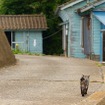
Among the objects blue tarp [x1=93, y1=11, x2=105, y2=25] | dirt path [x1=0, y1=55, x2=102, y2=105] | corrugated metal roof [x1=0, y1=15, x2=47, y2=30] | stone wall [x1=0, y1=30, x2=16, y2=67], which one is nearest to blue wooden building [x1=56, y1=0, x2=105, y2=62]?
blue tarp [x1=93, y1=11, x2=105, y2=25]

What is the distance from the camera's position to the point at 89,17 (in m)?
27.0

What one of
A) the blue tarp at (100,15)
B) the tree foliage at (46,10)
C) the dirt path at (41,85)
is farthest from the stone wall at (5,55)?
the tree foliage at (46,10)

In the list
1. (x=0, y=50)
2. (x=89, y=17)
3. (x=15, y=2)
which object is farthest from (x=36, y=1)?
(x=0, y=50)

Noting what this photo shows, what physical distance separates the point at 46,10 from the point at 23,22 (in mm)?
3626

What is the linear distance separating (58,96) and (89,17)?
16.0m

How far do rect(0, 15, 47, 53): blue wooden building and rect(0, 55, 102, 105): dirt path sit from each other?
45.6 ft

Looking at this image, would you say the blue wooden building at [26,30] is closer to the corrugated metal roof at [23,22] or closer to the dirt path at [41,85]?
the corrugated metal roof at [23,22]

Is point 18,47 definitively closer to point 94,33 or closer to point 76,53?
point 76,53

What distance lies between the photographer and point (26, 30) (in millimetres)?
33250

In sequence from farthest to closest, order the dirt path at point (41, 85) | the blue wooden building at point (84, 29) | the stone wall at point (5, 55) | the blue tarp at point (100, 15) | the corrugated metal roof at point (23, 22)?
the corrugated metal roof at point (23, 22)
the blue wooden building at point (84, 29)
the blue tarp at point (100, 15)
the stone wall at point (5, 55)
the dirt path at point (41, 85)

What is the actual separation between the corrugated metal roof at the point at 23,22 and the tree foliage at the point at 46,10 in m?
1.95

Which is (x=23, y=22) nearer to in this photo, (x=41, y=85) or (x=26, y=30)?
(x=26, y=30)

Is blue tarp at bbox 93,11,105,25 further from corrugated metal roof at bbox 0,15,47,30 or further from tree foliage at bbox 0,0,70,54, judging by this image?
tree foliage at bbox 0,0,70,54

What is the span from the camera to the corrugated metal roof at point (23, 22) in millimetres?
33188
